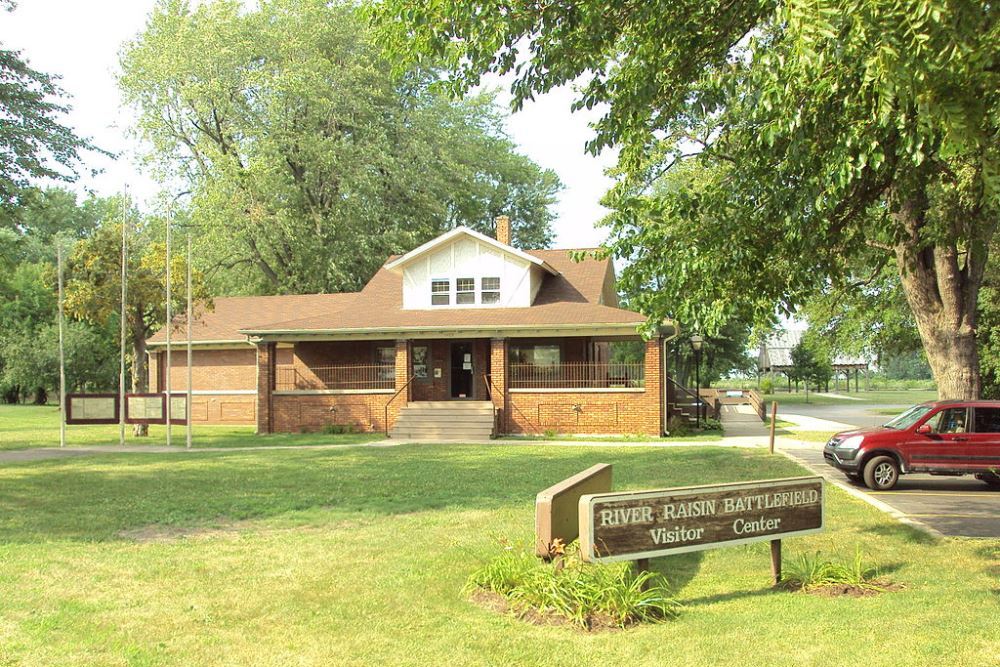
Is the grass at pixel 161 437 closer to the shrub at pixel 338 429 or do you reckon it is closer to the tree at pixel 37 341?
the shrub at pixel 338 429

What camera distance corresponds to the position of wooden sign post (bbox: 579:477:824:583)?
679cm

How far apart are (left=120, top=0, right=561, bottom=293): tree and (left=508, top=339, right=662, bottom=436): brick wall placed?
15035 mm

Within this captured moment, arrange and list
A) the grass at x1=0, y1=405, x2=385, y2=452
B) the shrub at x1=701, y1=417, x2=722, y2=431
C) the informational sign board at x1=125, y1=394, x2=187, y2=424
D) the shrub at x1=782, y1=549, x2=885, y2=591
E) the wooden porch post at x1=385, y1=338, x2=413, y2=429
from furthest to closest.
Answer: the shrub at x1=701, y1=417, x2=722, y2=431
the wooden porch post at x1=385, y1=338, x2=413, y2=429
the informational sign board at x1=125, y1=394, x2=187, y2=424
the grass at x1=0, y1=405, x2=385, y2=452
the shrub at x1=782, y1=549, x2=885, y2=591

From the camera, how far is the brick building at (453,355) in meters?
27.5

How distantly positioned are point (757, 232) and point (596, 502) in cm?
414

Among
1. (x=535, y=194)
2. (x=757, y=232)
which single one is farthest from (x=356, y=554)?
(x=535, y=194)

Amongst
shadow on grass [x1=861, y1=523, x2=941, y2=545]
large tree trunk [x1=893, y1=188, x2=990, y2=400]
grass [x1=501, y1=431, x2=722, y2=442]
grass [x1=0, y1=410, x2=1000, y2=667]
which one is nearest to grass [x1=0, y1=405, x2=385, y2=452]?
grass [x1=501, y1=431, x2=722, y2=442]

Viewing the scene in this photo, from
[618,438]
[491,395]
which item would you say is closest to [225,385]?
[491,395]

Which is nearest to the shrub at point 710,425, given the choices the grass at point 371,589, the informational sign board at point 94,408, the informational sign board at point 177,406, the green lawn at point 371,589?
the green lawn at point 371,589

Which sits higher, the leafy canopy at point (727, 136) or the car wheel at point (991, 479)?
the leafy canopy at point (727, 136)

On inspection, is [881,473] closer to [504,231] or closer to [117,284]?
[504,231]

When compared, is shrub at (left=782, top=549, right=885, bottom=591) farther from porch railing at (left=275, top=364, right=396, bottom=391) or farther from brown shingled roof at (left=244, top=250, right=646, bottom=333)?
porch railing at (left=275, top=364, right=396, bottom=391)

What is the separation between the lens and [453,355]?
30.8 metres

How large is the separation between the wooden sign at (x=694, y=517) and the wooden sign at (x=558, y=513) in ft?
1.97
